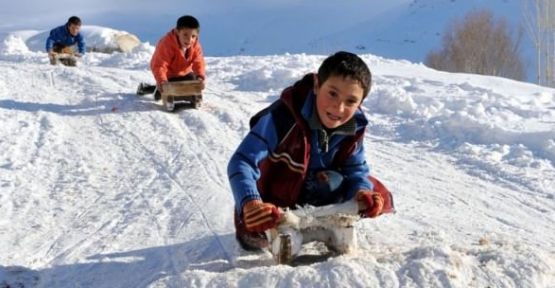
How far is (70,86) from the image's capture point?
9078mm

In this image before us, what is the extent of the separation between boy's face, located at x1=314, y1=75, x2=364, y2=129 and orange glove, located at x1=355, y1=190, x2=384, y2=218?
348 millimetres

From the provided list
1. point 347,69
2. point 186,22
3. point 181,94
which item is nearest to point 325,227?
point 347,69

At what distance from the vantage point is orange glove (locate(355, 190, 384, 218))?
10.2 ft

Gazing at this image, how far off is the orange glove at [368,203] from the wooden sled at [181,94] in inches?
190

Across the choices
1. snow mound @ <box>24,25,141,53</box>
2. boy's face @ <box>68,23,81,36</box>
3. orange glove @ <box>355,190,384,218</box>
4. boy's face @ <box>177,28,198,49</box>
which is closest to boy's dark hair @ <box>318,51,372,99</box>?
orange glove @ <box>355,190,384,218</box>

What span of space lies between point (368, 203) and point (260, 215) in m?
0.55

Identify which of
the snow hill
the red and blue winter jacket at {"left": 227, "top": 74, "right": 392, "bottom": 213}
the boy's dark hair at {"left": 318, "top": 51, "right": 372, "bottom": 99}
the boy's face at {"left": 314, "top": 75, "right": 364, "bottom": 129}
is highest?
the boy's dark hair at {"left": 318, "top": 51, "right": 372, "bottom": 99}

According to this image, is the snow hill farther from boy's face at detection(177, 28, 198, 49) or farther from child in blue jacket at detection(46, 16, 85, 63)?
child in blue jacket at detection(46, 16, 85, 63)

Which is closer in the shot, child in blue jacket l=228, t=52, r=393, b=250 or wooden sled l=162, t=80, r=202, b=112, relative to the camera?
child in blue jacket l=228, t=52, r=393, b=250

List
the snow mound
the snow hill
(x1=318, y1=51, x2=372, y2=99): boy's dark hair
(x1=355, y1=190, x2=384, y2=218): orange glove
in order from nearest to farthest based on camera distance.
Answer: the snow hill < (x1=318, y1=51, x2=372, y2=99): boy's dark hair < (x1=355, y1=190, x2=384, y2=218): orange glove < the snow mound

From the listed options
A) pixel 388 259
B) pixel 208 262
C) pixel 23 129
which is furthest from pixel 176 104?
pixel 388 259

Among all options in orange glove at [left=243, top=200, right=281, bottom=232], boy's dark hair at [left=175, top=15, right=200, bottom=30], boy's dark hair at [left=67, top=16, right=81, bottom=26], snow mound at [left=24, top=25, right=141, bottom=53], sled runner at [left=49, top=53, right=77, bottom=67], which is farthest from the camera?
snow mound at [left=24, top=25, right=141, bottom=53]

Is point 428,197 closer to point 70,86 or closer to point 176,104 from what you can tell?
point 176,104

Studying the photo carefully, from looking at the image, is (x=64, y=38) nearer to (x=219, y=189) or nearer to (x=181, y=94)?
(x=181, y=94)
